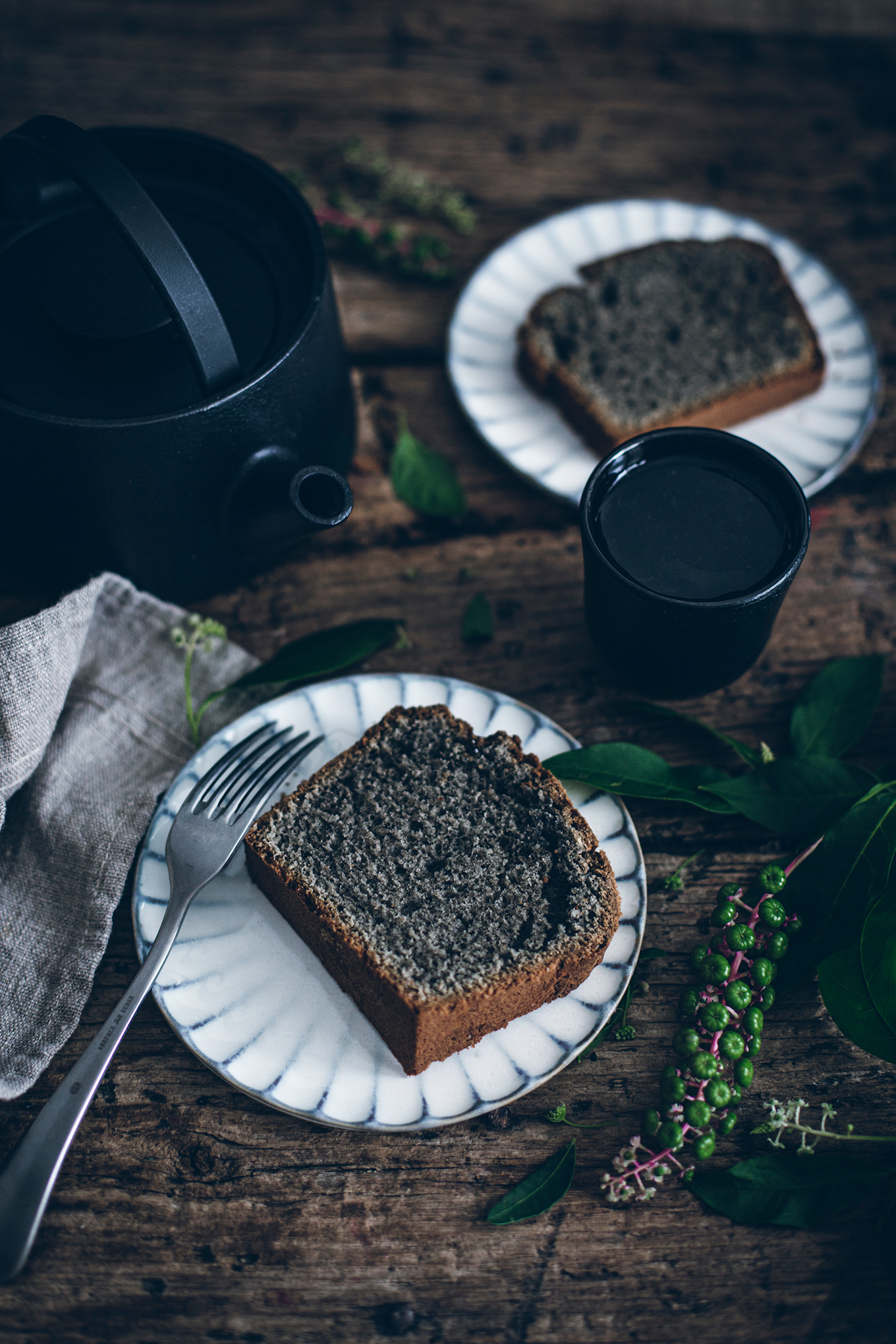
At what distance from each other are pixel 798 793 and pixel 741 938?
0.20 meters

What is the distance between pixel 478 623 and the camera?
1240 millimetres

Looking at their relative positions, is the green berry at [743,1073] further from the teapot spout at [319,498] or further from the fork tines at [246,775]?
the teapot spout at [319,498]

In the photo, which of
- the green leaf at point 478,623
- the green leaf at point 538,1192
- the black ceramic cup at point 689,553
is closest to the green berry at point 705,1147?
the green leaf at point 538,1192

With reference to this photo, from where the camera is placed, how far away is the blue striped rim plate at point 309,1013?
Answer: 2.97ft

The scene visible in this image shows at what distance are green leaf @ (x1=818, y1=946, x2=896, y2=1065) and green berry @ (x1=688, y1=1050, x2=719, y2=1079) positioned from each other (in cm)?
13

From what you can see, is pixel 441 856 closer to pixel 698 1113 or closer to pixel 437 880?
pixel 437 880

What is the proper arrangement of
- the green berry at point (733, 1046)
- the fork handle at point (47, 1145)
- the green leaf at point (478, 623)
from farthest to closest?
the green leaf at point (478, 623), the green berry at point (733, 1046), the fork handle at point (47, 1145)

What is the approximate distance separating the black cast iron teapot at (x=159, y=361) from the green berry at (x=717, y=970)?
1.97 feet

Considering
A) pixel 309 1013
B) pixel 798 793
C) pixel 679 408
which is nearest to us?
pixel 309 1013

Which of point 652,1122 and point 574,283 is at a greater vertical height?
point 574,283

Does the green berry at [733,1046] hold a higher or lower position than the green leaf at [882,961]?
lower

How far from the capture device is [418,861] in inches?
39.3

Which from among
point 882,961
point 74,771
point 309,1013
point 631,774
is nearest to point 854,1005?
point 882,961

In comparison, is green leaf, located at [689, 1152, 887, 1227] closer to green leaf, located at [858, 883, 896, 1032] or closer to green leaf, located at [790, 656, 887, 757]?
green leaf, located at [858, 883, 896, 1032]
